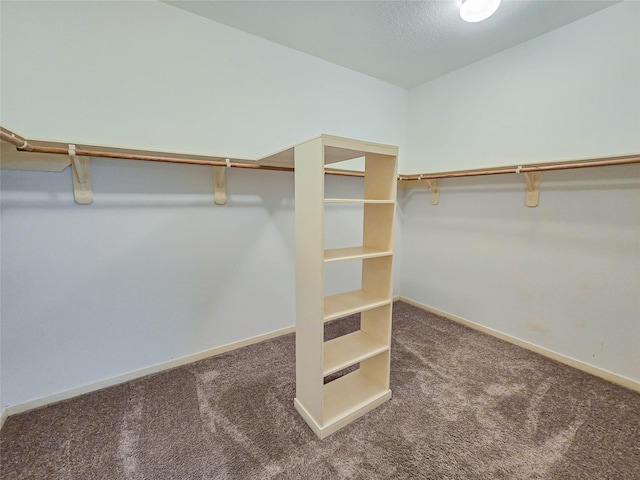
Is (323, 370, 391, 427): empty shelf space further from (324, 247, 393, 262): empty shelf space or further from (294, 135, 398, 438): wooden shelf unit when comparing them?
(324, 247, 393, 262): empty shelf space

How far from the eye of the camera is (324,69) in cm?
247

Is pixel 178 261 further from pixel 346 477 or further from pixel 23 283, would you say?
pixel 346 477

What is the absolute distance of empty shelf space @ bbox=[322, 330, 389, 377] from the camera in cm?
150

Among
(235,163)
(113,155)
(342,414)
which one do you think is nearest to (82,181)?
(113,155)

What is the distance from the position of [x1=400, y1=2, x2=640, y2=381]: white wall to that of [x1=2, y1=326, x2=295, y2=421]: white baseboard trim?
205cm

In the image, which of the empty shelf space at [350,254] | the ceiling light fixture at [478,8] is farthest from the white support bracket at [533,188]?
the empty shelf space at [350,254]

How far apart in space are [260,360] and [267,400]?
455mm

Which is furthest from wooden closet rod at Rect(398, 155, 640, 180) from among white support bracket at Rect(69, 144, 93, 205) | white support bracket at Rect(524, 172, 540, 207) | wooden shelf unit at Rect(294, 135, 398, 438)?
white support bracket at Rect(69, 144, 93, 205)

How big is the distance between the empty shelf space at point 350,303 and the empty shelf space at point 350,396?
1.88 ft

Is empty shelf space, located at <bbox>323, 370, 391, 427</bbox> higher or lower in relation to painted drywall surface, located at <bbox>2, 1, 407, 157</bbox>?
lower

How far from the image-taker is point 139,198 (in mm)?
1825

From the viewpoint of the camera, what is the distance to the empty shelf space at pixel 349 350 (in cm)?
150

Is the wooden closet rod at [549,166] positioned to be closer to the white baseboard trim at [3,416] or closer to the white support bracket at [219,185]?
the white support bracket at [219,185]

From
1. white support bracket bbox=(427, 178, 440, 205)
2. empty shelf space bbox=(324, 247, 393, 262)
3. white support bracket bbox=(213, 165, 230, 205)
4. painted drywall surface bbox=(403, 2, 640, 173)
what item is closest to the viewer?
empty shelf space bbox=(324, 247, 393, 262)
